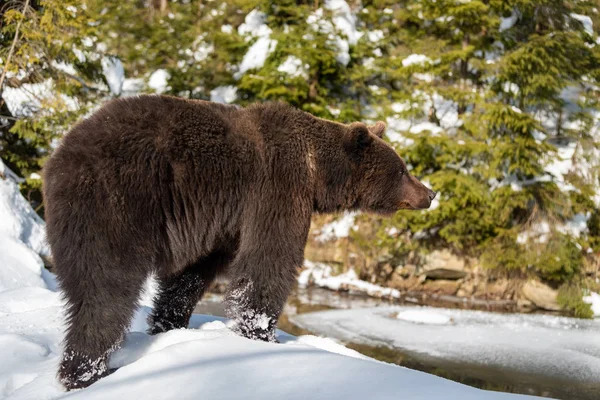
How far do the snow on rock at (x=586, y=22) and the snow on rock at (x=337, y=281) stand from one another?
7.57 meters

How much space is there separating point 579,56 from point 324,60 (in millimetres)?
6329

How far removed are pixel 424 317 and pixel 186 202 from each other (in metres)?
7.85

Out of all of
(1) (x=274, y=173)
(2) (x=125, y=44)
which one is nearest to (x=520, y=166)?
(1) (x=274, y=173)

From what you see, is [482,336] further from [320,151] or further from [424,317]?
[320,151]

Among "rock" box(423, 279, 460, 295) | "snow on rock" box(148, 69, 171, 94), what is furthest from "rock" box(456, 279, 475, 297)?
"snow on rock" box(148, 69, 171, 94)

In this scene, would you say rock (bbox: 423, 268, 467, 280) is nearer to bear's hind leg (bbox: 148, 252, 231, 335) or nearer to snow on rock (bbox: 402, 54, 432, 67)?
snow on rock (bbox: 402, 54, 432, 67)

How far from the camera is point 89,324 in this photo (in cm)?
316

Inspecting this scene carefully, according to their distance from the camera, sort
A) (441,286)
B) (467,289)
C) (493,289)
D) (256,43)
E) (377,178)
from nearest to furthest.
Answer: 1. (377,178)
2. (493,289)
3. (467,289)
4. (441,286)
5. (256,43)

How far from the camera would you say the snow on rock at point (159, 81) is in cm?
1778

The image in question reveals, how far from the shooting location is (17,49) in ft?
34.1

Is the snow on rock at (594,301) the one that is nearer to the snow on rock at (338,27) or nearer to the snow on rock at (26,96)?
the snow on rock at (338,27)

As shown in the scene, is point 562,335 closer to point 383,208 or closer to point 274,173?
point 383,208

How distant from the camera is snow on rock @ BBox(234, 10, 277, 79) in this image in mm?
16562

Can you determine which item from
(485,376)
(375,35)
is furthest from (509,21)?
(485,376)
